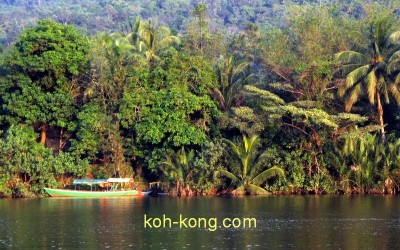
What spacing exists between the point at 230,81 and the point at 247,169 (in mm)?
6451

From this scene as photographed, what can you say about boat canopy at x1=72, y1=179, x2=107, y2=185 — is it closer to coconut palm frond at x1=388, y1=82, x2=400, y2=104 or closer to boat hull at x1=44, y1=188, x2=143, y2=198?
boat hull at x1=44, y1=188, x2=143, y2=198

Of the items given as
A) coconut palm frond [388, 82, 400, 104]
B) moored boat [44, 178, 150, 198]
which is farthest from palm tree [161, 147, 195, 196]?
coconut palm frond [388, 82, 400, 104]

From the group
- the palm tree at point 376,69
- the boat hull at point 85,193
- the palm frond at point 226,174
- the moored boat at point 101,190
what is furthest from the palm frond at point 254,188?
the palm tree at point 376,69

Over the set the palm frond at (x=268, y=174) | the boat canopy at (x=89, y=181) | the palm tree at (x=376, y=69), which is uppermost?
the palm tree at (x=376, y=69)

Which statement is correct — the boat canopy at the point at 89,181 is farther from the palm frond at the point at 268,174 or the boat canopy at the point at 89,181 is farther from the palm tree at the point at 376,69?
the palm tree at the point at 376,69

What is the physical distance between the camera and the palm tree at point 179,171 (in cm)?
4066

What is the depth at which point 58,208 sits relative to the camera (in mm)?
33906

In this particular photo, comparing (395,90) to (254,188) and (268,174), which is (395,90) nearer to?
(268,174)

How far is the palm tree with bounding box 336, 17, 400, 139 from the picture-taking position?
130 ft

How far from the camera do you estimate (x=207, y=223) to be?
2720 centimetres

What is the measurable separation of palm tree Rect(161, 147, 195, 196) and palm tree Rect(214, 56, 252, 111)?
4.64 m

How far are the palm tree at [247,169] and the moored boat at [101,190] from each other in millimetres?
5438

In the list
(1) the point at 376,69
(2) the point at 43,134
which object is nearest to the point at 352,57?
(1) the point at 376,69

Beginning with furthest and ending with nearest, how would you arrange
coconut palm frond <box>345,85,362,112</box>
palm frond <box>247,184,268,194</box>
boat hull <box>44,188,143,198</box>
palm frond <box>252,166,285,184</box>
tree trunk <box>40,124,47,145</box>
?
tree trunk <box>40,124,47,145</box>
boat hull <box>44,188,143,198</box>
palm frond <box>247,184,268,194</box>
coconut palm frond <box>345,85,362,112</box>
palm frond <box>252,166,285,184</box>
